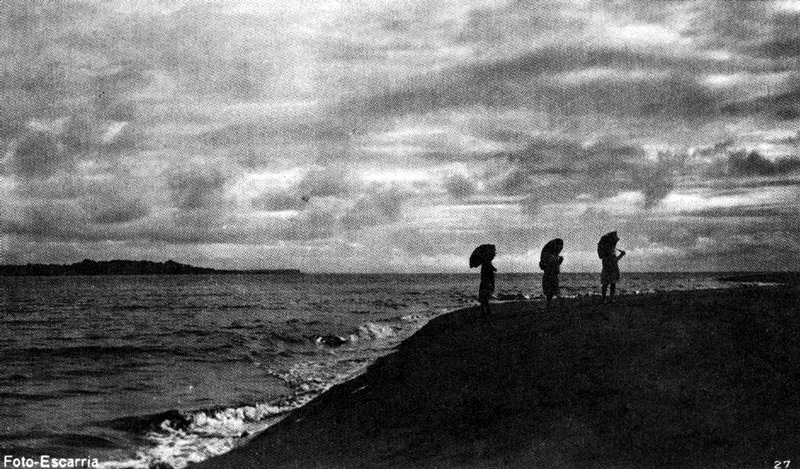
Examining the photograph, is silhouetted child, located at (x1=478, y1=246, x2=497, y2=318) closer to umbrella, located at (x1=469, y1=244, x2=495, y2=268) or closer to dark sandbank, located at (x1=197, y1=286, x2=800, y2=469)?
umbrella, located at (x1=469, y1=244, x2=495, y2=268)

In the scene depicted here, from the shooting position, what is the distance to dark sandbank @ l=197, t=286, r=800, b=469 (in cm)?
721

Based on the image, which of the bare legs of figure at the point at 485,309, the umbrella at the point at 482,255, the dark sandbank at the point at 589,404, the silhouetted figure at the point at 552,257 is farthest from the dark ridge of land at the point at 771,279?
the dark sandbank at the point at 589,404

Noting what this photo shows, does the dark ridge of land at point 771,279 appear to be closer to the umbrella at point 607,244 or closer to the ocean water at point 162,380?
the umbrella at point 607,244

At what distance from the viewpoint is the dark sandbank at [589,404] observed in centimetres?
721

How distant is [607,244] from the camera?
17.6 m

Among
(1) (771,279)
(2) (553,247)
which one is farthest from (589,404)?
(1) (771,279)

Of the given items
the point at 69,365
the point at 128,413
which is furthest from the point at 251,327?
the point at 128,413

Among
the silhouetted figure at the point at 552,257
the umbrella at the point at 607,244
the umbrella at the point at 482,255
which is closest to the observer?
the umbrella at the point at 607,244

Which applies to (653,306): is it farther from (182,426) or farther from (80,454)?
(80,454)

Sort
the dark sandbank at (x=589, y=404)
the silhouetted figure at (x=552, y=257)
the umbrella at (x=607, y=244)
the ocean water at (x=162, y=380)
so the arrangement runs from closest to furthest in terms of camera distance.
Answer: the dark sandbank at (x=589, y=404), the ocean water at (x=162, y=380), the umbrella at (x=607, y=244), the silhouetted figure at (x=552, y=257)

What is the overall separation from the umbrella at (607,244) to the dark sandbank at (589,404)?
12.0ft

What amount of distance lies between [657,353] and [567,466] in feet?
12.8

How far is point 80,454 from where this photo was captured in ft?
36.9

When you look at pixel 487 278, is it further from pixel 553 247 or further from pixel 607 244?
pixel 607 244
